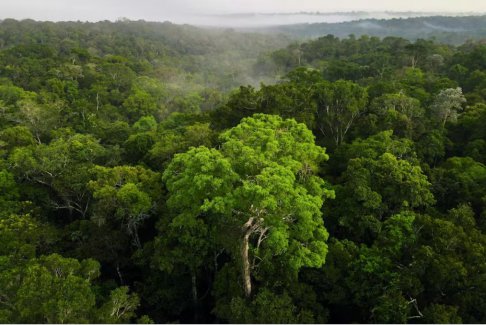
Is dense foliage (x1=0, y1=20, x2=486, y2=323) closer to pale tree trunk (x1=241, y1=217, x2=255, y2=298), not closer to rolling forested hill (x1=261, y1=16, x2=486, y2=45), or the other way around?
pale tree trunk (x1=241, y1=217, x2=255, y2=298)

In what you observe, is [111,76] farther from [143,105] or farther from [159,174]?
[159,174]

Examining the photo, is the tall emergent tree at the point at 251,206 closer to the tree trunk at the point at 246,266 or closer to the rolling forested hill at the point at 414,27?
the tree trunk at the point at 246,266

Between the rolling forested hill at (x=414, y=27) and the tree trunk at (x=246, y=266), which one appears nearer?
the tree trunk at (x=246, y=266)

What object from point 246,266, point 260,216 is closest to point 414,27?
point 246,266

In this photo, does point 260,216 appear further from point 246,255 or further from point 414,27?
point 414,27

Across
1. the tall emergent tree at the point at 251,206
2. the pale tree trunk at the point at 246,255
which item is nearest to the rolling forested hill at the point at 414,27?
the tall emergent tree at the point at 251,206

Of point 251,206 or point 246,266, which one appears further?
point 246,266

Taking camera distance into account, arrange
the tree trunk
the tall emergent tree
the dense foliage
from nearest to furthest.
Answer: the tall emergent tree → the dense foliage → the tree trunk

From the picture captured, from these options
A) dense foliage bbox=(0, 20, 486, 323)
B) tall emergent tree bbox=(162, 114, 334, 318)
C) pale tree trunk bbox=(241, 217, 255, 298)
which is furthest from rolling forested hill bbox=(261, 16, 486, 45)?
pale tree trunk bbox=(241, 217, 255, 298)

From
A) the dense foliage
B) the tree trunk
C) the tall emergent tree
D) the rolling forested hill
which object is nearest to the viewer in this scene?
the tall emergent tree
